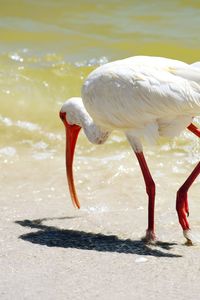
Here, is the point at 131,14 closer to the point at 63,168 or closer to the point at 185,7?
the point at 185,7

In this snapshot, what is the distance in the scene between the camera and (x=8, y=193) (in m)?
9.08

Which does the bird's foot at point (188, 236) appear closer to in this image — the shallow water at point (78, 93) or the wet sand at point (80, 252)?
the wet sand at point (80, 252)

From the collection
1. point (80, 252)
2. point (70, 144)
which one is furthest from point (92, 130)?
point (80, 252)

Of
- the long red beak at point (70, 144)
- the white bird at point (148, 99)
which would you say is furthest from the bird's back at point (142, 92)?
the long red beak at point (70, 144)

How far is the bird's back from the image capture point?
711cm

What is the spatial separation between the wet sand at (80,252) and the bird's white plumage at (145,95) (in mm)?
994

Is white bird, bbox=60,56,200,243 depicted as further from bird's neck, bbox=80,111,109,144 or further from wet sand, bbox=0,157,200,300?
bird's neck, bbox=80,111,109,144

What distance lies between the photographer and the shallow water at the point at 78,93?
9.17 metres

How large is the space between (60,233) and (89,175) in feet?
6.86

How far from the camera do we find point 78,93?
41.4 ft

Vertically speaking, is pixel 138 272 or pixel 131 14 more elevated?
Result: pixel 138 272

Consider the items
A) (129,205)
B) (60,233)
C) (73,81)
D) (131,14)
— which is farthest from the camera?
(131,14)

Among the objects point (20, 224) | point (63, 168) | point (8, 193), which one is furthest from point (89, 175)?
point (20, 224)

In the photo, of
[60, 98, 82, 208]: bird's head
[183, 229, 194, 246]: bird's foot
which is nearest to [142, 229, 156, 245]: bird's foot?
[183, 229, 194, 246]: bird's foot
